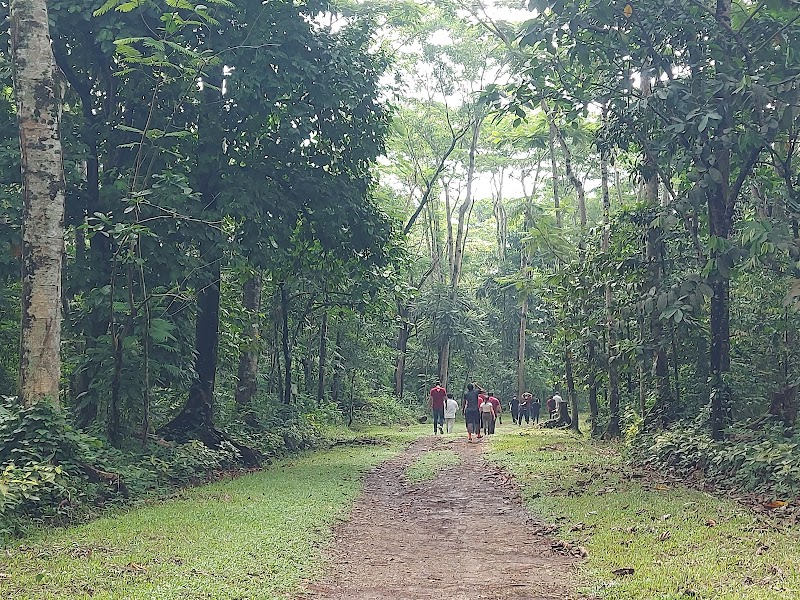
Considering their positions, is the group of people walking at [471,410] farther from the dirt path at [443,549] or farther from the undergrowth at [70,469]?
the undergrowth at [70,469]

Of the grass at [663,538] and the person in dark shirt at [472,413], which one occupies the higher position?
the person in dark shirt at [472,413]

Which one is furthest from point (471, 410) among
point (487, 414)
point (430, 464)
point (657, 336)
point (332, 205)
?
point (332, 205)

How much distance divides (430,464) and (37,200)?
8.89 metres

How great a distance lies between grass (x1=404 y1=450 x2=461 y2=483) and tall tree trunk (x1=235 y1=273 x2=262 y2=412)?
462cm

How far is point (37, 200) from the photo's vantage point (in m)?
9.06

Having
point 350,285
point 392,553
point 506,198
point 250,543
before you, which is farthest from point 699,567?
point 506,198

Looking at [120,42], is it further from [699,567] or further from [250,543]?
[699,567]

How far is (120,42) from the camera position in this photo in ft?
31.6

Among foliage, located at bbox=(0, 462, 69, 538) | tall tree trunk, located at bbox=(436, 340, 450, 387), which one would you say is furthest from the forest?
tall tree trunk, located at bbox=(436, 340, 450, 387)

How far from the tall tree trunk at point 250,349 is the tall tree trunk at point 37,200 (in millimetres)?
7768

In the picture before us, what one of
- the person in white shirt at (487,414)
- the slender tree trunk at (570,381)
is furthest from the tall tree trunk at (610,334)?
the person in white shirt at (487,414)

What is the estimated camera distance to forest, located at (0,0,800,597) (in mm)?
9086

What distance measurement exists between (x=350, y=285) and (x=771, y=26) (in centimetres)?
982

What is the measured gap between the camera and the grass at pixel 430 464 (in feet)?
42.8
